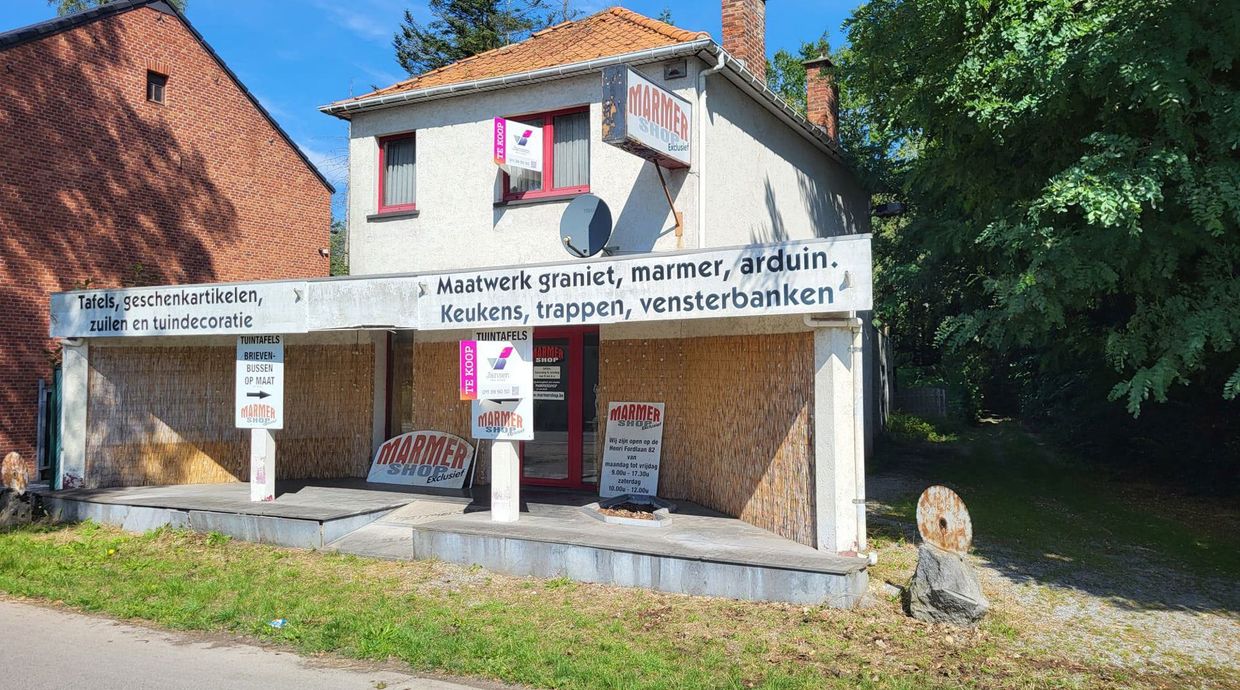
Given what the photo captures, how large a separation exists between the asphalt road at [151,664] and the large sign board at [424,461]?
19.7ft

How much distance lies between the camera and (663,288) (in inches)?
331

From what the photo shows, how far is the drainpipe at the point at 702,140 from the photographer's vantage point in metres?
11.5

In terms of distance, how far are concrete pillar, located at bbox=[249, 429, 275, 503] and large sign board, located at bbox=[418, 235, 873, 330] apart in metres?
3.14

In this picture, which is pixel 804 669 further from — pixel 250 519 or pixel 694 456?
pixel 250 519

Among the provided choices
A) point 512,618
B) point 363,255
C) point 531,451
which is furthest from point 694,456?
point 363,255

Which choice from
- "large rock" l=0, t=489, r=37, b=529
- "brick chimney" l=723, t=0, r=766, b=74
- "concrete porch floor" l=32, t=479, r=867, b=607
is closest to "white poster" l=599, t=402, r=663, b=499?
"concrete porch floor" l=32, t=479, r=867, b=607

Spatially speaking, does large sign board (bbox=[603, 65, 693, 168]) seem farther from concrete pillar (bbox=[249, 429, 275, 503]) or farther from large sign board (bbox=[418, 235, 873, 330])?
concrete pillar (bbox=[249, 429, 275, 503])

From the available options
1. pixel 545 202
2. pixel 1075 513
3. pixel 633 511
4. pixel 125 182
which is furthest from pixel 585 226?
pixel 125 182

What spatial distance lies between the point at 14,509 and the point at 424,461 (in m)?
5.28

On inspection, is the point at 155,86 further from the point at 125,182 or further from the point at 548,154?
the point at 548,154

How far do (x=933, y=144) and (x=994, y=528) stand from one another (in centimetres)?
575

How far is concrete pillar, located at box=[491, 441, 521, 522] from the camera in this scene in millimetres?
9789

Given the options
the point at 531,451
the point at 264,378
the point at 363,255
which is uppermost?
the point at 363,255

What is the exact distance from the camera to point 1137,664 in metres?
6.18
